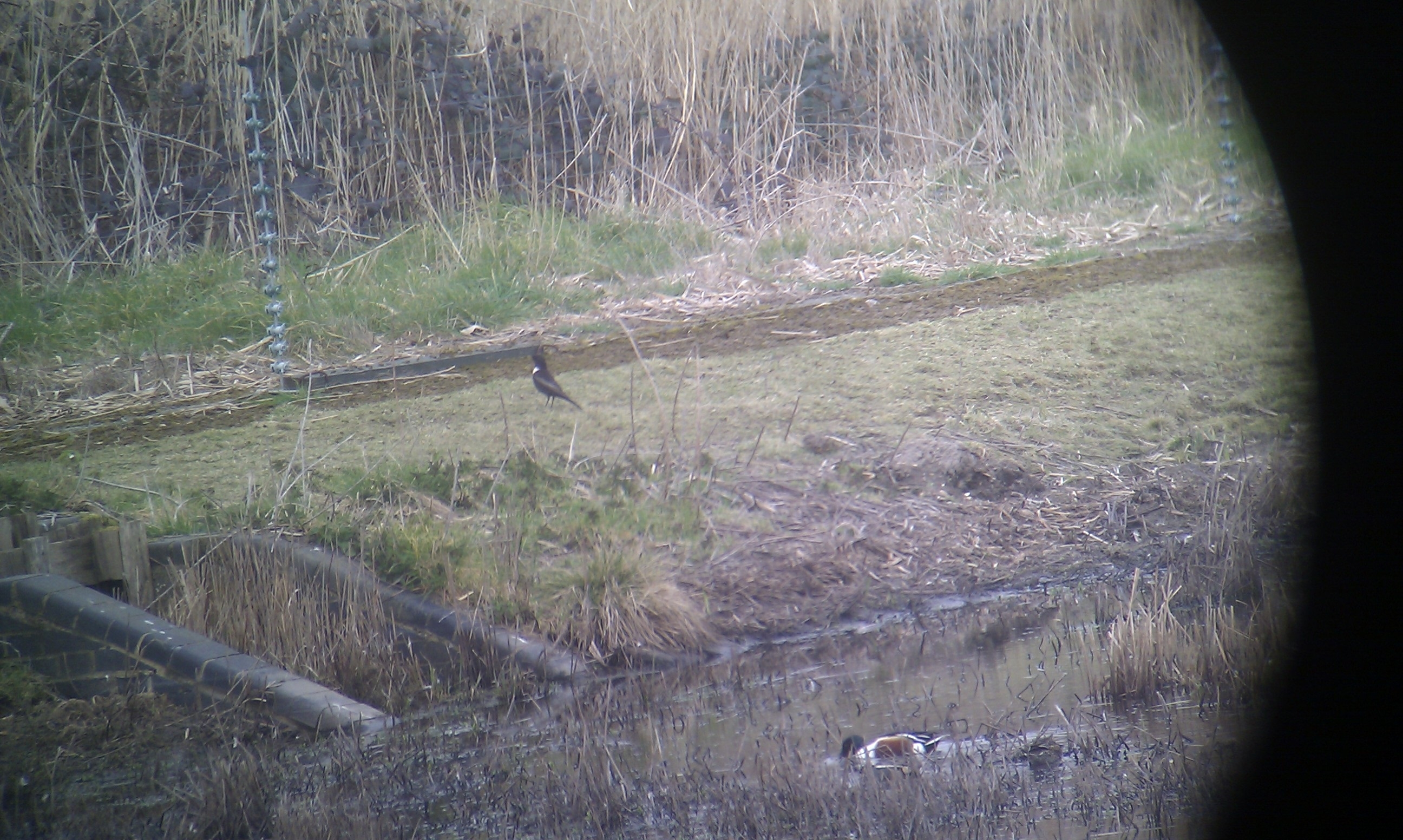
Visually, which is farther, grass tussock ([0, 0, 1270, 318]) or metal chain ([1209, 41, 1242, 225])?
grass tussock ([0, 0, 1270, 318])

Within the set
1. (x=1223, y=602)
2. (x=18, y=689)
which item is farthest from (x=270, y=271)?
(x=1223, y=602)

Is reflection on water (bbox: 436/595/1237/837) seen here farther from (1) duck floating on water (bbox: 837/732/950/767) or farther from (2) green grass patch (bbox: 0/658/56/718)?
(2) green grass patch (bbox: 0/658/56/718)

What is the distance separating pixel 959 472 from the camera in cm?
625

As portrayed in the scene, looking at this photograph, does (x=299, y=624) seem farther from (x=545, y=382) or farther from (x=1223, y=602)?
(x=1223, y=602)

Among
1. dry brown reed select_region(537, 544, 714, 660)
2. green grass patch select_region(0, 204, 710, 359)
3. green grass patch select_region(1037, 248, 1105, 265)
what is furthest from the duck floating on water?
green grass patch select_region(1037, 248, 1105, 265)

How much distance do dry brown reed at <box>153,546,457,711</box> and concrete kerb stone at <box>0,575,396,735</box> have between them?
0.59 ft

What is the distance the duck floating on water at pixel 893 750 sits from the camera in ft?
11.9

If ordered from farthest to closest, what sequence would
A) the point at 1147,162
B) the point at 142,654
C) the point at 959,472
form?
the point at 1147,162 → the point at 959,472 → the point at 142,654

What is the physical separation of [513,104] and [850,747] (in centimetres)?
788

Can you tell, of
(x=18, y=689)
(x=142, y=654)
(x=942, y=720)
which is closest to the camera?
(x=942, y=720)

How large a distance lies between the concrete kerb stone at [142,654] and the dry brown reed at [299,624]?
0.18 m

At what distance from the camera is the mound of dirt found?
244 inches

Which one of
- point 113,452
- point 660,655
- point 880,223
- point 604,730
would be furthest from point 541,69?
point 604,730

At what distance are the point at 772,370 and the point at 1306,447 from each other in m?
2.98
